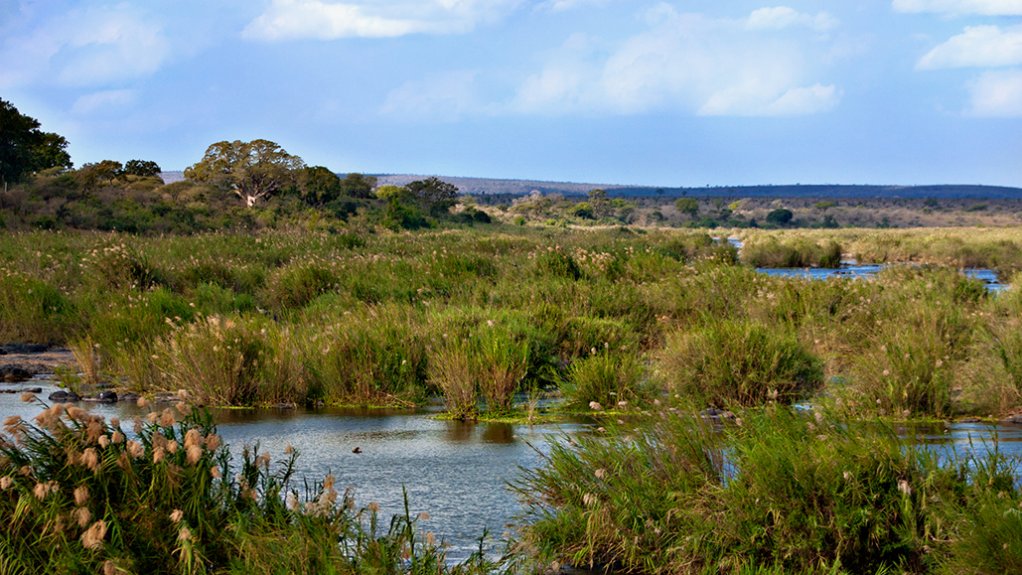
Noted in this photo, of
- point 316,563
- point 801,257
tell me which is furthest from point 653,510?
point 801,257

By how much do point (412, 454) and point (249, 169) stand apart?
60.8 meters


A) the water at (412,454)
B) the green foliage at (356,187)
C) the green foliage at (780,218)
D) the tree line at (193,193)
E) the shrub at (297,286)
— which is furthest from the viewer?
the green foliage at (780,218)

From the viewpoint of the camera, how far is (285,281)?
19.6 meters

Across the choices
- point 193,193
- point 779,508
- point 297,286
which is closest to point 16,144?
point 193,193

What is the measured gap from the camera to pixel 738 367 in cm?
1104

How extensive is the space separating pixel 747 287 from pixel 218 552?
1243cm

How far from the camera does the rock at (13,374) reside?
1405cm

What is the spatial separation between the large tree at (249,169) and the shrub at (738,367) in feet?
185

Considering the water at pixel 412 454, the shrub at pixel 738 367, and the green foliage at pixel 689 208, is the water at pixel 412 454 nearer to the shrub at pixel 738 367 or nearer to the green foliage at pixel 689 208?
the shrub at pixel 738 367

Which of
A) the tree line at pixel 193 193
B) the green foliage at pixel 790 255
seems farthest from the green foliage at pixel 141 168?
the green foliage at pixel 790 255

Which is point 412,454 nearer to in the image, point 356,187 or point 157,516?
point 157,516

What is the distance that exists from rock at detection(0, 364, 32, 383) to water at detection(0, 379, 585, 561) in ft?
5.19

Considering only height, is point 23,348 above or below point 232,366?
below

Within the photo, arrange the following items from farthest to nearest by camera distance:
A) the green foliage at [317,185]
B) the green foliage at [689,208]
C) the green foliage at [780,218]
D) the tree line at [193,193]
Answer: the green foliage at [689,208]
the green foliage at [780,218]
the green foliage at [317,185]
the tree line at [193,193]
